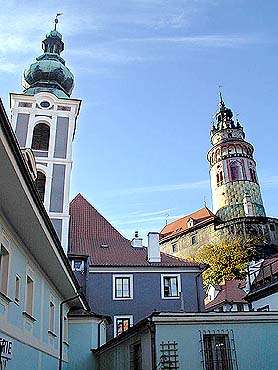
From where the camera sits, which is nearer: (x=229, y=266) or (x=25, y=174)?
(x=25, y=174)

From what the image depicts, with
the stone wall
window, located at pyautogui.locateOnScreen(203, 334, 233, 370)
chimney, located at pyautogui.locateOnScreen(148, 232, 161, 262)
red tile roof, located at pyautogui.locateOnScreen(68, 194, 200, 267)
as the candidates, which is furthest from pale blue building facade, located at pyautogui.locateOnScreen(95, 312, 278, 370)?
the stone wall

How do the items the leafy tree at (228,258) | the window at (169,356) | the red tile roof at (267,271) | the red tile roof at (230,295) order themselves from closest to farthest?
the window at (169,356) < the red tile roof at (267,271) < the red tile roof at (230,295) < the leafy tree at (228,258)

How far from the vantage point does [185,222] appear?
70.6m

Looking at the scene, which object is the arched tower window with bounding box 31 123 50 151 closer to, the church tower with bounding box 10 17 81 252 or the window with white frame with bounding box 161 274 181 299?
the church tower with bounding box 10 17 81 252

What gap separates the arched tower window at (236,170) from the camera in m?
68.2

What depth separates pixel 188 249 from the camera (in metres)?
65.8

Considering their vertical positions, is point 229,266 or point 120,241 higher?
point 229,266

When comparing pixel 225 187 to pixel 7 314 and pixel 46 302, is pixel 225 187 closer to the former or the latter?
pixel 46 302

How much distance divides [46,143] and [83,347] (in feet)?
50.7

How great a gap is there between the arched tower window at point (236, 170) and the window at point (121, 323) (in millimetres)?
43752

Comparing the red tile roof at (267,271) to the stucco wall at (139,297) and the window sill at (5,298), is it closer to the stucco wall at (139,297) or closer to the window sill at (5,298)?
the stucco wall at (139,297)

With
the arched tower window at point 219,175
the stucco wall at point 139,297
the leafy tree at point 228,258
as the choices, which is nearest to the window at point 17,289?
the stucco wall at point 139,297

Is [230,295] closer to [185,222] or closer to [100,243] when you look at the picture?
[100,243]

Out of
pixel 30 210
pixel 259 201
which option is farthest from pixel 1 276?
pixel 259 201
